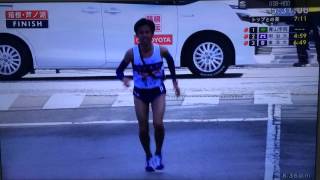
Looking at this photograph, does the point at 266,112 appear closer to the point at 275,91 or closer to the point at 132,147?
the point at 275,91

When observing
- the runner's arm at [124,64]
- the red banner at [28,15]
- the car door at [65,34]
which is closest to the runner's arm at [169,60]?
the runner's arm at [124,64]

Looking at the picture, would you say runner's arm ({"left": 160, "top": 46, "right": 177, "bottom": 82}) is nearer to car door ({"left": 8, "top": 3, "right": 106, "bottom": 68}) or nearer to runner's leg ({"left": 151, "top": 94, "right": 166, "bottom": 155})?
runner's leg ({"left": 151, "top": 94, "right": 166, "bottom": 155})

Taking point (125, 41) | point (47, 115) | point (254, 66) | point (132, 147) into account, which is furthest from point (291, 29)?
point (47, 115)

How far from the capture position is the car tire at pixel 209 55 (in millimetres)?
3787

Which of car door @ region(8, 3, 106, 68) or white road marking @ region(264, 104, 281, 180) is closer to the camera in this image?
car door @ region(8, 3, 106, 68)

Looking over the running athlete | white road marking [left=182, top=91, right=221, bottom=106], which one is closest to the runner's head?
the running athlete

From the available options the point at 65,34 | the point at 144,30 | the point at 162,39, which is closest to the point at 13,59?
the point at 65,34

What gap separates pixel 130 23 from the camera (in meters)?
3.69

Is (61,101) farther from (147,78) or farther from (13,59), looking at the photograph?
(147,78)

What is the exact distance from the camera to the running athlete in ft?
12.0

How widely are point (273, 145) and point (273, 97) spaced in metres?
0.35

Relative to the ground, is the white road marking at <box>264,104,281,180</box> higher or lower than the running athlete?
lower

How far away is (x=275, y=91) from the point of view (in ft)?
12.3

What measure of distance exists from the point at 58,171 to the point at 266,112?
1583 mm
